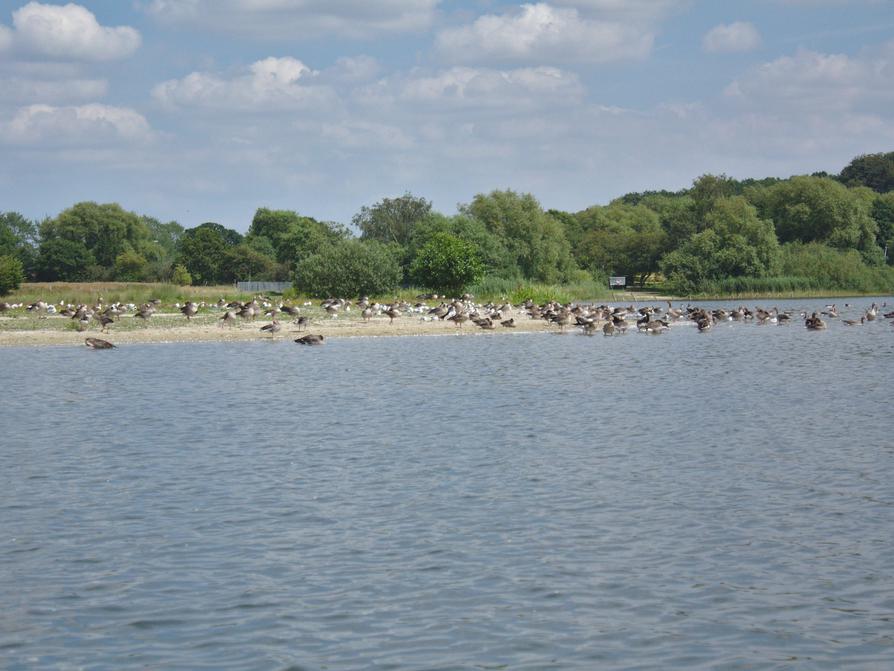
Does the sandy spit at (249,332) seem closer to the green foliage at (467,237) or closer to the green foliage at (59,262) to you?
the green foliage at (467,237)

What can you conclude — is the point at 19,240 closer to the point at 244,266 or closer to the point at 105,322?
the point at 244,266

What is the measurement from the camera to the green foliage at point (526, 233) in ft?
290

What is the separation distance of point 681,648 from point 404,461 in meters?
8.31

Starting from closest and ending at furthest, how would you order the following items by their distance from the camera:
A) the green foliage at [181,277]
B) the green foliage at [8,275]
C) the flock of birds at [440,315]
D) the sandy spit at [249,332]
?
1. the sandy spit at [249,332]
2. the flock of birds at [440,315]
3. the green foliage at [8,275]
4. the green foliage at [181,277]

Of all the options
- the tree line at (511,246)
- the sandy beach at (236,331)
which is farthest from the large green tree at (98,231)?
the sandy beach at (236,331)

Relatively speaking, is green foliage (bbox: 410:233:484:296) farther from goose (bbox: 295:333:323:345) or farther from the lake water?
the lake water

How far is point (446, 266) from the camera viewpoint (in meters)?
Result: 70.1

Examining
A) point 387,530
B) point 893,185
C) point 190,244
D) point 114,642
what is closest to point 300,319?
A: point 387,530

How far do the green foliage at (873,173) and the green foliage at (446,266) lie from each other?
86.5 metres

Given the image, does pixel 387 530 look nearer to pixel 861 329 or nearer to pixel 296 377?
pixel 296 377

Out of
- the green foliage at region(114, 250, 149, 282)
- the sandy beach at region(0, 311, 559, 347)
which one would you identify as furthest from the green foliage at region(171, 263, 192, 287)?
the sandy beach at region(0, 311, 559, 347)

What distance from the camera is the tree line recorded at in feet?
233

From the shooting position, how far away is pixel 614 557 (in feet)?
34.5

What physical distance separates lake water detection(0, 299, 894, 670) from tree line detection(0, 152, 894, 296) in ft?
144
